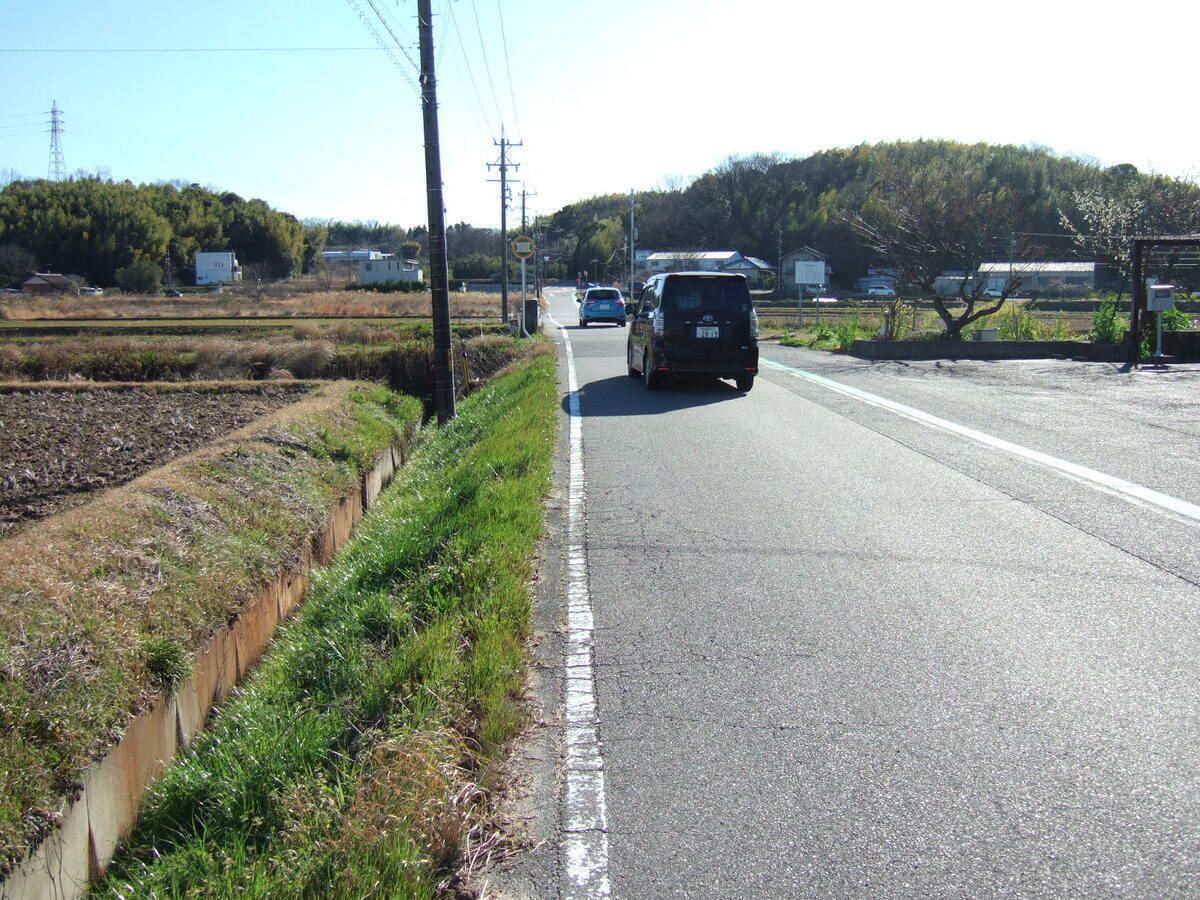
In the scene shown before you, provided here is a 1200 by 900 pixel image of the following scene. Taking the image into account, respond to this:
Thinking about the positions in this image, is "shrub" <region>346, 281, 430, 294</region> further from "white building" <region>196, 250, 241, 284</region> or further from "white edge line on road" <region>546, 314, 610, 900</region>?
"white edge line on road" <region>546, 314, 610, 900</region>

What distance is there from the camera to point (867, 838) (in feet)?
10.1

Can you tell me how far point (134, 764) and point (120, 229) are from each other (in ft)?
332

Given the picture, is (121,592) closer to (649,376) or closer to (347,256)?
(649,376)

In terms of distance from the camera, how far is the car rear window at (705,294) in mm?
15078

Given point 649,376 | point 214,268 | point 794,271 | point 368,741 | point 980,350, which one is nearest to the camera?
point 368,741

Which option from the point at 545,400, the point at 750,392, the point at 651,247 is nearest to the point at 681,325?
the point at 750,392

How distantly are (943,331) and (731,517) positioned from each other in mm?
19697

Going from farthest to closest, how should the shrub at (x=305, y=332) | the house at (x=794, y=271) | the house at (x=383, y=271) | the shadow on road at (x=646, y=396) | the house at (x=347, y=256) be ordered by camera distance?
the house at (x=347, y=256) → the house at (x=383, y=271) → the house at (x=794, y=271) → the shrub at (x=305, y=332) → the shadow on road at (x=646, y=396)

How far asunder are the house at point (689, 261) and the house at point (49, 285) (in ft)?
161

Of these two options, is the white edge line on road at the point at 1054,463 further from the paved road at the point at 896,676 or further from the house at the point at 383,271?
the house at the point at 383,271

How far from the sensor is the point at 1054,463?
9.08m

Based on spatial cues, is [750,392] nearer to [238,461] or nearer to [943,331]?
[238,461]

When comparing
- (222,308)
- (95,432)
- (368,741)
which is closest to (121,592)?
(368,741)

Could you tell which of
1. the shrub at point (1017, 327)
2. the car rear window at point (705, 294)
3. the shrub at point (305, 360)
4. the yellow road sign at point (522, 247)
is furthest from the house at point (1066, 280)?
the car rear window at point (705, 294)
